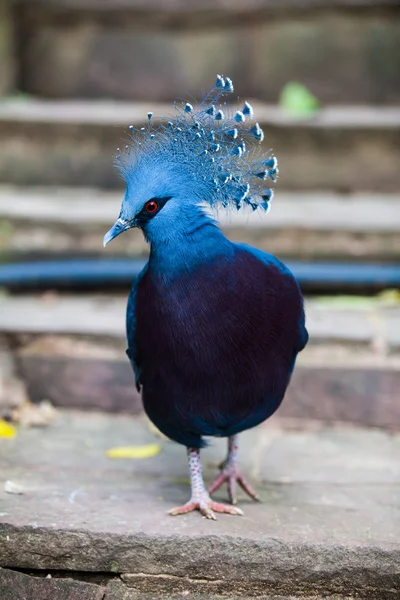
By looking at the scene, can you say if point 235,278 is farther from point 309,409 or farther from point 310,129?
point 310,129

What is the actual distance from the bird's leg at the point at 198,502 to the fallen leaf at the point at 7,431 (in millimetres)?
995

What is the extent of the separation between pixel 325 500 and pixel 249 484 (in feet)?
1.00

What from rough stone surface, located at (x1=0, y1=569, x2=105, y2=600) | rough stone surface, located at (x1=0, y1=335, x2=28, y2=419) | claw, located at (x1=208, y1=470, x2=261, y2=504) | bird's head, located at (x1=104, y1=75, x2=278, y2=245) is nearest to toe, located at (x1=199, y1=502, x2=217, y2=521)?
claw, located at (x1=208, y1=470, x2=261, y2=504)

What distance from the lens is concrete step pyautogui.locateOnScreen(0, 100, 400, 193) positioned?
15.1 feet

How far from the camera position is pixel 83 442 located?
354cm

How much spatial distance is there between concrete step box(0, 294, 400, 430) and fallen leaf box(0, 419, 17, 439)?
28 cm

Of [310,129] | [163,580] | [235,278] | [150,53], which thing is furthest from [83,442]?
[150,53]

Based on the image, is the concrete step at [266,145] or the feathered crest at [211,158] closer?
the feathered crest at [211,158]

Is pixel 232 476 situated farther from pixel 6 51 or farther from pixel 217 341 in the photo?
pixel 6 51

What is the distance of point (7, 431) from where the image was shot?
357cm

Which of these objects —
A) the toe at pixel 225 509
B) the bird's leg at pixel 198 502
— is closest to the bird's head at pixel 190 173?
the bird's leg at pixel 198 502

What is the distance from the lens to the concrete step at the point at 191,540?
102 inches

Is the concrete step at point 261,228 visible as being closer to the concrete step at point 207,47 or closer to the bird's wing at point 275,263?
the concrete step at point 207,47

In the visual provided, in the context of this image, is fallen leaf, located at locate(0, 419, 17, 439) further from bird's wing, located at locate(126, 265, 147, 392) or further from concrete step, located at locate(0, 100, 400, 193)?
concrete step, located at locate(0, 100, 400, 193)
